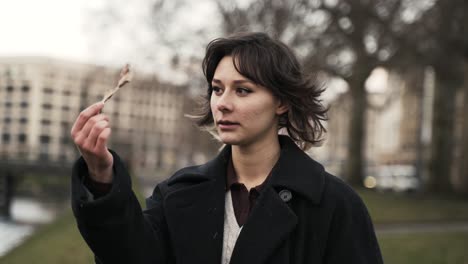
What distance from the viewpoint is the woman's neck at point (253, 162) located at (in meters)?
2.59

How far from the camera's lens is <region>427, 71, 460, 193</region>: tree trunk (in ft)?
83.4

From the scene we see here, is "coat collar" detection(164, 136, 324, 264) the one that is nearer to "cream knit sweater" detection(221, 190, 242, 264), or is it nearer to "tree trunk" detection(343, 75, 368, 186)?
"cream knit sweater" detection(221, 190, 242, 264)

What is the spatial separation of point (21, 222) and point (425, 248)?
19.4 metres

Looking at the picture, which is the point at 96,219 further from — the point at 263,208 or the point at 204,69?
the point at 204,69

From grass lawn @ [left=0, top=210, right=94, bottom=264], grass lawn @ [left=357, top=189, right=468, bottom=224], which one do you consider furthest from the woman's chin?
grass lawn @ [left=357, top=189, right=468, bottom=224]

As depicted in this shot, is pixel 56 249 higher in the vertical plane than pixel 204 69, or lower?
lower

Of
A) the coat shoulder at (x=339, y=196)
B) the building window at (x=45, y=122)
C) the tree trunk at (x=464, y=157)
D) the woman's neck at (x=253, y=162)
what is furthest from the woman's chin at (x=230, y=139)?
the building window at (x=45, y=122)

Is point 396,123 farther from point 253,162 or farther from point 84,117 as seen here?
point 84,117

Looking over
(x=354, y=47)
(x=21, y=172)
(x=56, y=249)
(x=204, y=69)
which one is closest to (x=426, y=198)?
(x=354, y=47)

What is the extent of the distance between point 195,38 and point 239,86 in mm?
21143

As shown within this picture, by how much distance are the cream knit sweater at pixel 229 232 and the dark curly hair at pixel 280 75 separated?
49cm

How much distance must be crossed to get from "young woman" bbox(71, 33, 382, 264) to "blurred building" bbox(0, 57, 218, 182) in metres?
36.2

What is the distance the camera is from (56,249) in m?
13.5

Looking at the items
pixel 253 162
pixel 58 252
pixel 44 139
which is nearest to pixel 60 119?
pixel 44 139
